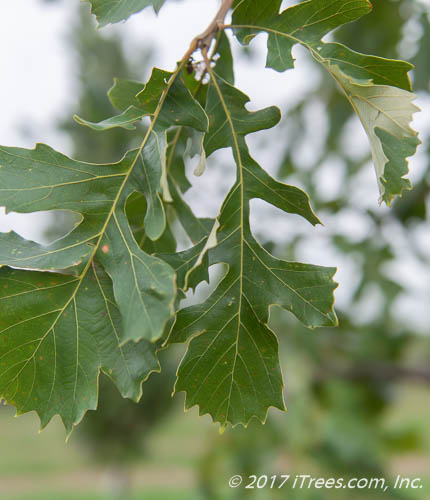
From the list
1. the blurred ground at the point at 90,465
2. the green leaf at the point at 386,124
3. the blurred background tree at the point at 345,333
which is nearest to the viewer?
the green leaf at the point at 386,124

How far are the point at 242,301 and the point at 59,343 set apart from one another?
0.81ft

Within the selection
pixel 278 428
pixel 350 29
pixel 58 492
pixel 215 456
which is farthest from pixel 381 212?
pixel 58 492

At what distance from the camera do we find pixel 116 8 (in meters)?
0.78

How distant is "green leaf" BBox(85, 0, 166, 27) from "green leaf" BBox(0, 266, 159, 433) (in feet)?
1.12

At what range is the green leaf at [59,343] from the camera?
2.32 feet

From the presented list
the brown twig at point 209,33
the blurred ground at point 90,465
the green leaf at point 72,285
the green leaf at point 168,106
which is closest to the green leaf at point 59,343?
the green leaf at point 72,285

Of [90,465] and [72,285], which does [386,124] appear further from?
[90,465]

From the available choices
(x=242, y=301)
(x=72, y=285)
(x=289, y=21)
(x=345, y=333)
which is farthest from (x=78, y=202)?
(x=345, y=333)

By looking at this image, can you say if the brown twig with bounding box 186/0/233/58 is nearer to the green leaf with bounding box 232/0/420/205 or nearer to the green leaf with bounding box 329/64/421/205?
the green leaf with bounding box 232/0/420/205

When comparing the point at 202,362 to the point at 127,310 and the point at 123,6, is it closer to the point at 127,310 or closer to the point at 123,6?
the point at 127,310

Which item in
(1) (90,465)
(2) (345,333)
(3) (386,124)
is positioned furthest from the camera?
(1) (90,465)

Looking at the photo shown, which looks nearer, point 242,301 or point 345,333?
point 242,301

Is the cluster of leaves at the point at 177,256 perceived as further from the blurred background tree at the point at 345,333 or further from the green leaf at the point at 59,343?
the blurred background tree at the point at 345,333

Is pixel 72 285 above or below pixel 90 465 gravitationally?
above
